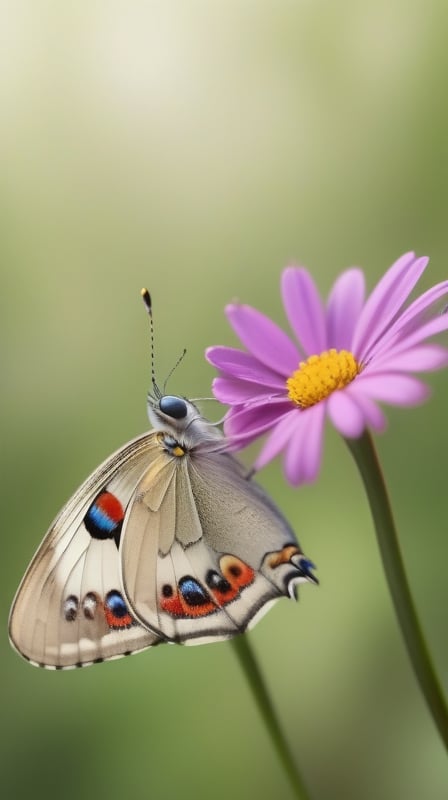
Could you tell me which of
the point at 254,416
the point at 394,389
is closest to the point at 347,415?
the point at 394,389

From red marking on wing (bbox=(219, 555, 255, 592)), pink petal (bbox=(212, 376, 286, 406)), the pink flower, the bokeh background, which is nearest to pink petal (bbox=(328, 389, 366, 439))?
the pink flower

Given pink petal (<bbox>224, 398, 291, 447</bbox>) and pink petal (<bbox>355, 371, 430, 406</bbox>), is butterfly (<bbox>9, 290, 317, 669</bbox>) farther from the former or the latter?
pink petal (<bbox>355, 371, 430, 406</bbox>)

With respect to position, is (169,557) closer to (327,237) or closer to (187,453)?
(187,453)

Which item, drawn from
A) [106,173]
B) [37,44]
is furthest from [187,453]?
[37,44]

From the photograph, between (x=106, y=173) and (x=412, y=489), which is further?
(x=106, y=173)

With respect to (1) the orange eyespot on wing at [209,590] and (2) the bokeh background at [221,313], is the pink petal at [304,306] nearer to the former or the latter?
(1) the orange eyespot on wing at [209,590]

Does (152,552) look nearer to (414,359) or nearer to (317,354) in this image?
(317,354)
